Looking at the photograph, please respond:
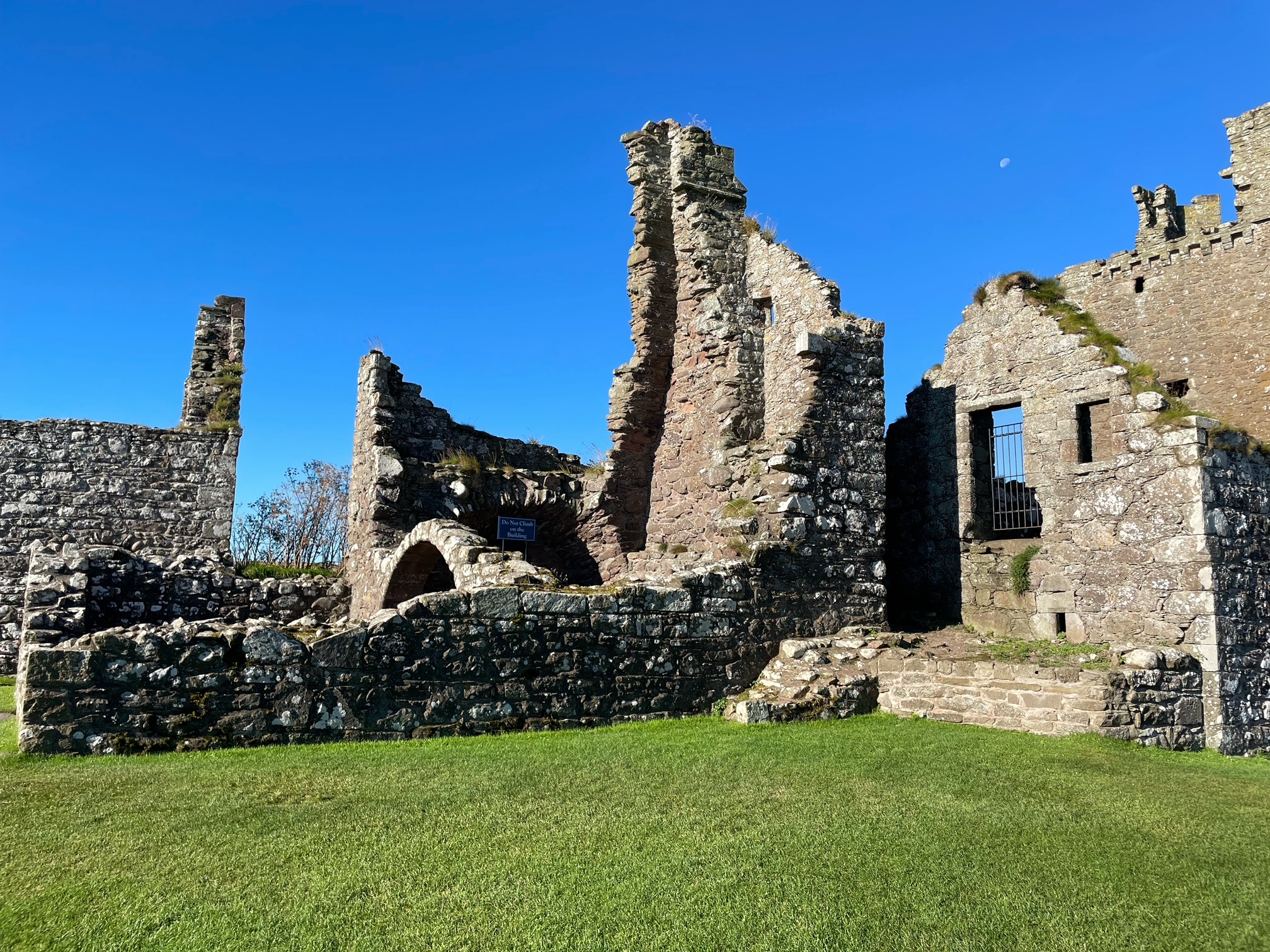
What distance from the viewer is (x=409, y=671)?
7809 millimetres

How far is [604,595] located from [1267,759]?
6.83 meters

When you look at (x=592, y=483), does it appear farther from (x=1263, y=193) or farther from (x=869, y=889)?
(x=1263, y=193)

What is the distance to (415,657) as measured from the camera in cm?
785

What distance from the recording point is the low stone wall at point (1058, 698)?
8344 millimetres

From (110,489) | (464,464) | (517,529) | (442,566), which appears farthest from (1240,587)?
(110,489)

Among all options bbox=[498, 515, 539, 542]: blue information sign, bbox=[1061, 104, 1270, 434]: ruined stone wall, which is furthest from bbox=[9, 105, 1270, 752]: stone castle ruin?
bbox=[1061, 104, 1270, 434]: ruined stone wall

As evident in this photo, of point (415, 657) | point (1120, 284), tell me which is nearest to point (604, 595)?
point (415, 657)

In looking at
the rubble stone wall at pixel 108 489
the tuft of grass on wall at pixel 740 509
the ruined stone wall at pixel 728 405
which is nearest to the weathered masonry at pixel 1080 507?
the ruined stone wall at pixel 728 405

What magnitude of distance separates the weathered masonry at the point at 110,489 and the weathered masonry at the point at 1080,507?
1272cm

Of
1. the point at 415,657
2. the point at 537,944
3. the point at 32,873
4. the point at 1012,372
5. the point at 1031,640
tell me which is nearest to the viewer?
the point at 537,944

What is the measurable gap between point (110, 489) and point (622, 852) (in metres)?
16.3

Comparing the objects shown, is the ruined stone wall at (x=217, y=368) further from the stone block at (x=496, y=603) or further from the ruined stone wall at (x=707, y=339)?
the stone block at (x=496, y=603)

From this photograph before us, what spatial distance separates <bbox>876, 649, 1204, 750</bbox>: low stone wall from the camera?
8.34 m

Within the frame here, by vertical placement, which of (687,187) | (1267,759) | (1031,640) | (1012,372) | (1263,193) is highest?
(1263,193)
